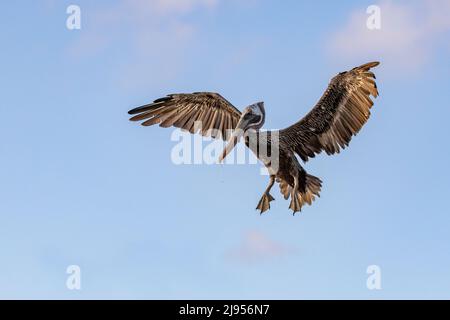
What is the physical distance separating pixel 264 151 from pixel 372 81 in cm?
256

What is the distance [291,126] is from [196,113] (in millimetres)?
2066

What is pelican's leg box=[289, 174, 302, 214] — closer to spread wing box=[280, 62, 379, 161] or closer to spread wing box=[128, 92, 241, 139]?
spread wing box=[280, 62, 379, 161]

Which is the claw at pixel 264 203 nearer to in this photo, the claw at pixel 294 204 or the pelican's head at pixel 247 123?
the claw at pixel 294 204

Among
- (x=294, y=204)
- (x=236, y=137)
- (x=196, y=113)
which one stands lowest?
(x=294, y=204)

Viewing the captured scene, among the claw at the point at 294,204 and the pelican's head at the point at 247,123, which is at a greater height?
the pelican's head at the point at 247,123

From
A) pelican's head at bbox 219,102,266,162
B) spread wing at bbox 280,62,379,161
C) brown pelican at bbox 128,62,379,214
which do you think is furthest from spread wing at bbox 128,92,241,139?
spread wing at bbox 280,62,379,161

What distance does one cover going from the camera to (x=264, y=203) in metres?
15.7

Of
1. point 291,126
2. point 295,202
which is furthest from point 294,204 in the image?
point 291,126

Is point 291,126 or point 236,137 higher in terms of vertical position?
point 291,126

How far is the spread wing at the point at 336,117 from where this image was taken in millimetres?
15555

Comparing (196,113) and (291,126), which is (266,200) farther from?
(196,113)

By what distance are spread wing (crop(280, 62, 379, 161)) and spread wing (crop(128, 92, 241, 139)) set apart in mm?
1308

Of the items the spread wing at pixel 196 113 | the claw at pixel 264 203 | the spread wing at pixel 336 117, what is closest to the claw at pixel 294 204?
the claw at pixel 264 203
